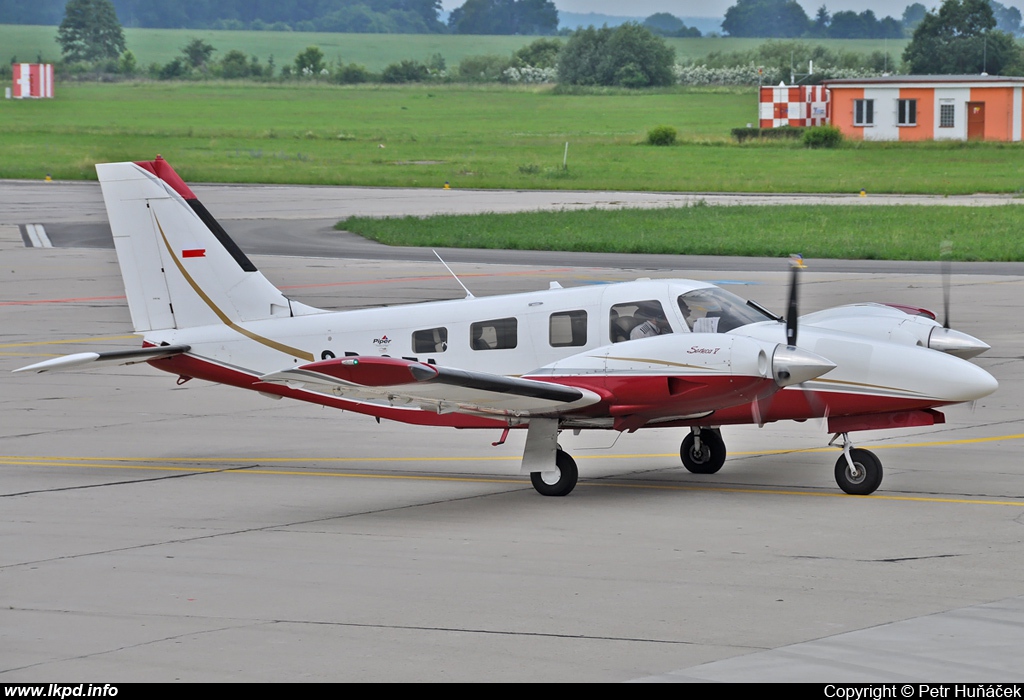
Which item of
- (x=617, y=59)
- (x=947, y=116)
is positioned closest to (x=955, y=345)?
(x=947, y=116)

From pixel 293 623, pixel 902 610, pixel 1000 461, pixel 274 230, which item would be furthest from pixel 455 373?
pixel 274 230

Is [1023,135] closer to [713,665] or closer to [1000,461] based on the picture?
[1000,461]

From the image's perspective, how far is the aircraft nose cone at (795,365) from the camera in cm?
1386

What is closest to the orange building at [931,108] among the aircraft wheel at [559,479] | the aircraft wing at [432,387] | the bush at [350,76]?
the aircraft wheel at [559,479]

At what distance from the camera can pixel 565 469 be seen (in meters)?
15.0

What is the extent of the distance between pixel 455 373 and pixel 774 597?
13.5 feet

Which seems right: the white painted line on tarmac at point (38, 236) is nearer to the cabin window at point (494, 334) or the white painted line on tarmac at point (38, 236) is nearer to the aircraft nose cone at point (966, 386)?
the cabin window at point (494, 334)

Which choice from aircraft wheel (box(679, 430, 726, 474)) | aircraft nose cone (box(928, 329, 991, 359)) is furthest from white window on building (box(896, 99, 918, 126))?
aircraft wheel (box(679, 430, 726, 474))

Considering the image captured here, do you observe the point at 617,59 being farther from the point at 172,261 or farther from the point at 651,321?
the point at 651,321

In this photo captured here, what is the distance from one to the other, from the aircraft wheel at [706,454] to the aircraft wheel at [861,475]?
1662 mm

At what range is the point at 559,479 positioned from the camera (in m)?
15.0

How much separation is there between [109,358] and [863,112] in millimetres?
81258

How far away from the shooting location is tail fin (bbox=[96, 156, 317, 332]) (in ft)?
56.5

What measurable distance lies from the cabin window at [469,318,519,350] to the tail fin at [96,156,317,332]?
2513mm
